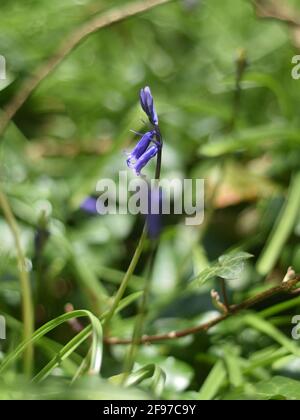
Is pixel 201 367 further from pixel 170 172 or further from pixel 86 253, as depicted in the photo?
pixel 170 172

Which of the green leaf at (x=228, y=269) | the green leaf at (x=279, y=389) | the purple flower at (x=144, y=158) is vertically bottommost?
the green leaf at (x=279, y=389)

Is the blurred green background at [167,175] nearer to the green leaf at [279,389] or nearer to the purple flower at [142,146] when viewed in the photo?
the green leaf at [279,389]

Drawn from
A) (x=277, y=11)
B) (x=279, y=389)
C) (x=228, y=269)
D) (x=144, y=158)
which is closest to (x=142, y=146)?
(x=144, y=158)

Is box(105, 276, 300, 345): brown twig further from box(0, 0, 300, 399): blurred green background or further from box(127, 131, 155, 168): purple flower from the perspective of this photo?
box(127, 131, 155, 168): purple flower

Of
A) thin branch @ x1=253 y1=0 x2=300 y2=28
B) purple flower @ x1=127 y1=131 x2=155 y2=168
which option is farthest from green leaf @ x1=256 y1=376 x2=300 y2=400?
thin branch @ x1=253 y1=0 x2=300 y2=28

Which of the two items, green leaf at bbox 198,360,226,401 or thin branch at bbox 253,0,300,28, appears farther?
thin branch at bbox 253,0,300,28

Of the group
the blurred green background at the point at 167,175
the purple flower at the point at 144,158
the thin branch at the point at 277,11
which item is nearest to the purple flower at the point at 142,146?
the purple flower at the point at 144,158
